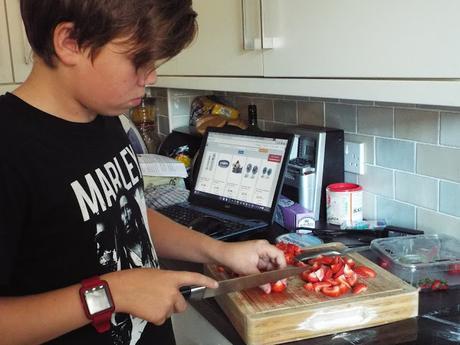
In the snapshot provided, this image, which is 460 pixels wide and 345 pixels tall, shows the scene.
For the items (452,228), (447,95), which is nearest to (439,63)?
(447,95)

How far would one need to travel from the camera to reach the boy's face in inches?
30.8

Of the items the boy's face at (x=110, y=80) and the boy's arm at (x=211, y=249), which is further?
the boy's arm at (x=211, y=249)

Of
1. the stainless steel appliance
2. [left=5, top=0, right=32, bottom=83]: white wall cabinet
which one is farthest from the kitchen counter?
[left=5, top=0, right=32, bottom=83]: white wall cabinet

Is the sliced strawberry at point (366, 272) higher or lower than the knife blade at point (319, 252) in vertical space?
lower

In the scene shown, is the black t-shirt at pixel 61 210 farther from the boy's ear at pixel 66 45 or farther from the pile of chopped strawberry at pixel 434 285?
the pile of chopped strawberry at pixel 434 285

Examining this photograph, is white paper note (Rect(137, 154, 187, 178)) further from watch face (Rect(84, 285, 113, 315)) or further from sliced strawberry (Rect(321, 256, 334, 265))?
watch face (Rect(84, 285, 113, 315))

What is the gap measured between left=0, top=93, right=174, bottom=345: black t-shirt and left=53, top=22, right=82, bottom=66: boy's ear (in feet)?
0.31

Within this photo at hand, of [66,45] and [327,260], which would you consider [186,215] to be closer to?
[327,260]

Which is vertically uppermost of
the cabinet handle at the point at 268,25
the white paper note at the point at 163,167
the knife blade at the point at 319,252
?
the cabinet handle at the point at 268,25

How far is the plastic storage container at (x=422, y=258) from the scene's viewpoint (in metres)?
1.08

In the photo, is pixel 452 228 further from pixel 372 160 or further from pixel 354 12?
pixel 354 12

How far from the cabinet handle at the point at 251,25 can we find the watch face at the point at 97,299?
2.25ft

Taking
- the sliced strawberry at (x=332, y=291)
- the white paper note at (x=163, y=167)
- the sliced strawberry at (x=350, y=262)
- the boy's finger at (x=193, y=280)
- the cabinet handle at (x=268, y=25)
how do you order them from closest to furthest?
1. the boy's finger at (x=193, y=280)
2. the sliced strawberry at (x=332, y=291)
3. the sliced strawberry at (x=350, y=262)
4. the cabinet handle at (x=268, y=25)
5. the white paper note at (x=163, y=167)

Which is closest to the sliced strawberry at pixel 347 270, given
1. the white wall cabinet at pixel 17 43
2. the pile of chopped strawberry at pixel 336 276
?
the pile of chopped strawberry at pixel 336 276
